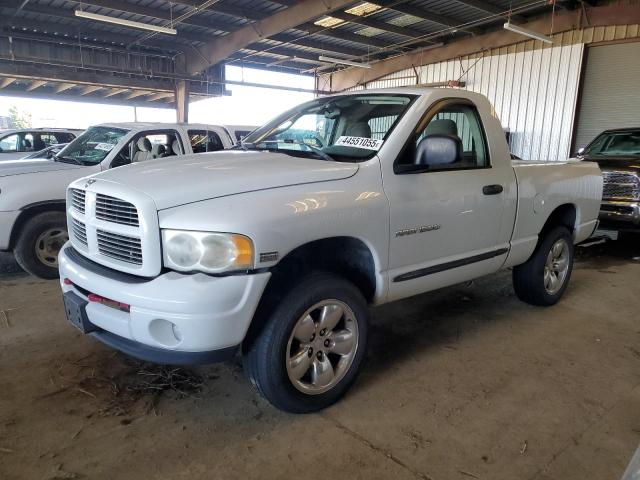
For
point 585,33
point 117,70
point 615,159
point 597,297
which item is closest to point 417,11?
point 585,33

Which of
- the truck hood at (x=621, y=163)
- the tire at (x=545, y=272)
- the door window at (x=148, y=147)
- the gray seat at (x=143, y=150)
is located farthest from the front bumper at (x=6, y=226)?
the truck hood at (x=621, y=163)

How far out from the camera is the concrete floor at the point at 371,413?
2.24 meters

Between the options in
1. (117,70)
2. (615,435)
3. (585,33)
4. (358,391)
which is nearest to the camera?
(615,435)

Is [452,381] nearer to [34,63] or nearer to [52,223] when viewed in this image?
[52,223]

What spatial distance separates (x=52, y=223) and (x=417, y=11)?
39.1 feet

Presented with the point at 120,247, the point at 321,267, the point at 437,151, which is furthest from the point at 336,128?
the point at 120,247

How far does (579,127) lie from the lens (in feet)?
44.4

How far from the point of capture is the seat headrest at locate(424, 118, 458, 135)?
10.7 ft

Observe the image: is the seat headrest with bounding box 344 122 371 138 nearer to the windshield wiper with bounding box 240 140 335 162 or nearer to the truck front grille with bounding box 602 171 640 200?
the windshield wiper with bounding box 240 140 335 162

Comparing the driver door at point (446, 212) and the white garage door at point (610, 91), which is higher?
the white garage door at point (610, 91)

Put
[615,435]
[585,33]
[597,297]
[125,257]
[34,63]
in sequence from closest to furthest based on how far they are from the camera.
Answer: [125,257] → [615,435] → [597,297] → [585,33] → [34,63]

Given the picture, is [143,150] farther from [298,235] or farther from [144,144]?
[298,235]

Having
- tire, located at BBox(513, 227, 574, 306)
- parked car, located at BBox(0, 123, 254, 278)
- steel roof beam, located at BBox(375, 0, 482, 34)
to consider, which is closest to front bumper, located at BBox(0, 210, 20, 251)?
parked car, located at BBox(0, 123, 254, 278)

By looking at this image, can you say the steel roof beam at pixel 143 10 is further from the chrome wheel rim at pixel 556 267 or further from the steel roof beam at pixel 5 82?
the chrome wheel rim at pixel 556 267
